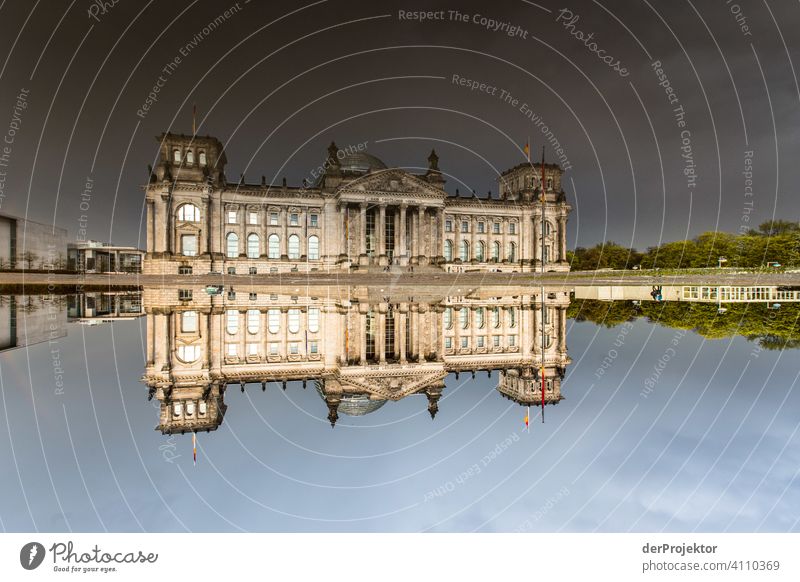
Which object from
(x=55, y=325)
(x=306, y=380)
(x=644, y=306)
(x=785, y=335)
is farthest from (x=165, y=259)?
(x=785, y=335)

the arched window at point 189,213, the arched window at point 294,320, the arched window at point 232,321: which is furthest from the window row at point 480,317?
the arched window at point 189,213

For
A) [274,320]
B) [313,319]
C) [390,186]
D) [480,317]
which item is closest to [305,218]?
[390,186]

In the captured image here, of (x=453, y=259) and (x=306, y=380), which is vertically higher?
(x=453, y=259)

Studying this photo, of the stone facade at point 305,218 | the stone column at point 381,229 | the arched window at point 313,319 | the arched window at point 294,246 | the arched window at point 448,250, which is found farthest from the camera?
the arched window at point 448,250

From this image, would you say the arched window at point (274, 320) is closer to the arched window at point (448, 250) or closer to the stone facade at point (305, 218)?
the stone facade at point (305, 218)

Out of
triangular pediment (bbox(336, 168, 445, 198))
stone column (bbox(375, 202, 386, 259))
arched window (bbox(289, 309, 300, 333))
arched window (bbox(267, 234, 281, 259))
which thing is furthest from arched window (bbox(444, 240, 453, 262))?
arched window (bbox(289, 309, 300, 333))

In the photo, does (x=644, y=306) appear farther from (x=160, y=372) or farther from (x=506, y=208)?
(x=506, y=208)
